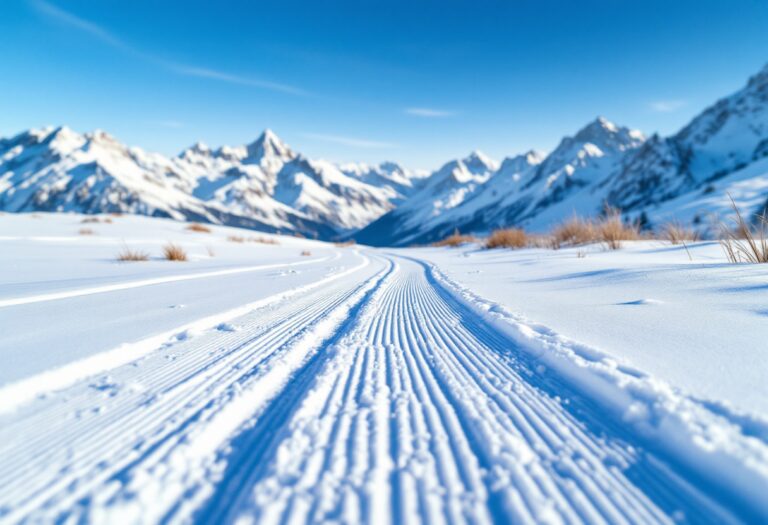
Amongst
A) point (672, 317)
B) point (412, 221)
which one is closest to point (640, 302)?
point (672, 317)

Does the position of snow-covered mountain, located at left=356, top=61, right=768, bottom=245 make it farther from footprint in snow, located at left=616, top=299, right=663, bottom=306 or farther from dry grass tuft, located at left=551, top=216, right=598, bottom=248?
footprint in snow, located at left=616, top=299, right=663, bottom=306

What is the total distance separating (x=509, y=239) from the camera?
9.26 m

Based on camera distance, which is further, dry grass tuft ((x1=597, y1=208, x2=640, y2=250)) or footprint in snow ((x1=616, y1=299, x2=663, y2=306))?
dry grass tuft ((x1=597, y1=208, x2=640, y2=250))

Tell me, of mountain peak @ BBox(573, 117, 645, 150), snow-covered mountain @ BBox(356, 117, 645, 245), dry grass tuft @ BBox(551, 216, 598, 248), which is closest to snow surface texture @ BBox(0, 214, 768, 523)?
dry grass tuft @ BBox(551, 216, 598, 248)

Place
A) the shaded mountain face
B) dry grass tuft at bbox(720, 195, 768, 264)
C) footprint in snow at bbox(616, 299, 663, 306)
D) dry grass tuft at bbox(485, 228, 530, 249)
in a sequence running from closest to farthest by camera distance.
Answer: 1. footprint in snow at bbox(616, 299, 663, 306)
2. dry grass tuft at bbox(720, 195, 768, 264)
3. dry grass tuft at bbox(485, 228, 530, 249)
4. the shaded mountain face

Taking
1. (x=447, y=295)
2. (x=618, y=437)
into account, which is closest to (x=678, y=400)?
(x=618, y=437)

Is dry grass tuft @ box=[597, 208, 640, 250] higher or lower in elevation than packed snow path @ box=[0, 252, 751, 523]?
lower

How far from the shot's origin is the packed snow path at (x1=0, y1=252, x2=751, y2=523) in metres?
0.66

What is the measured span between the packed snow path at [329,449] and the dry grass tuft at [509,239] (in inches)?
314

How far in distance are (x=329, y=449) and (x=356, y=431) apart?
10 centimetres

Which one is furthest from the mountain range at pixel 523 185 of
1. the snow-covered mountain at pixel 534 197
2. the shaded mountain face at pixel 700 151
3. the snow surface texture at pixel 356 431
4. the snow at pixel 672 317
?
the snow surface texture at pixel 356 431

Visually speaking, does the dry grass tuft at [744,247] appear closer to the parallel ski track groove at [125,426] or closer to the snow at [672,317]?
the snow at [672,317]

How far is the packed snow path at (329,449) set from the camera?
2.15 ft

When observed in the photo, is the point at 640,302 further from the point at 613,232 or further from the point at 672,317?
the point at 613,232
